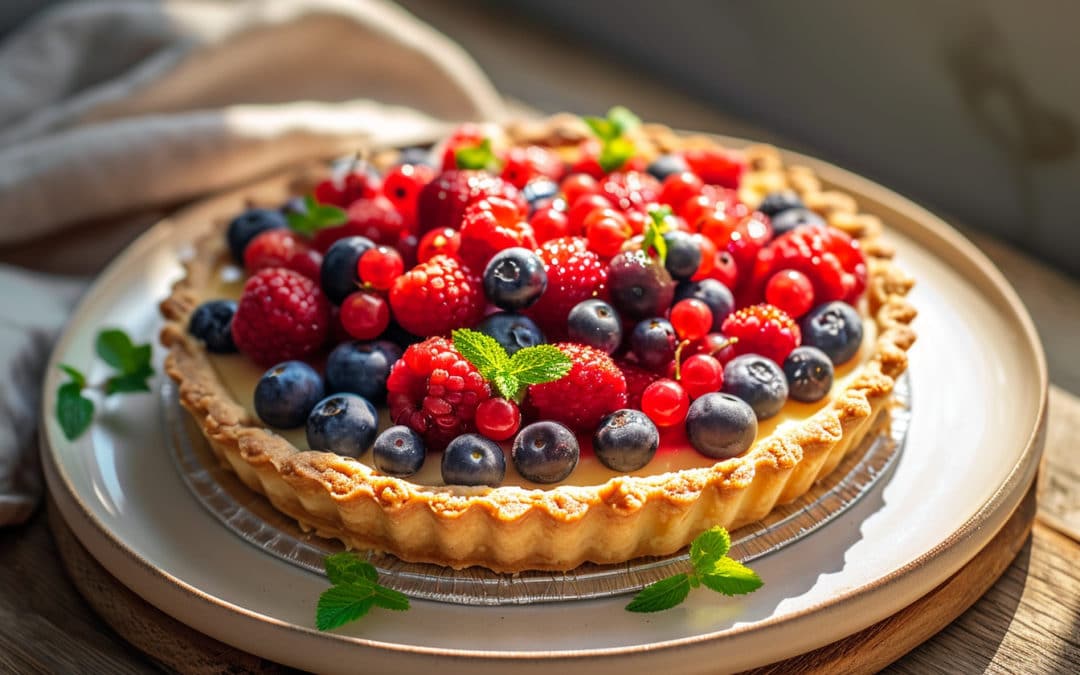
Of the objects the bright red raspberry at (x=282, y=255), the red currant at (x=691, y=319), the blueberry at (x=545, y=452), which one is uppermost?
the red currant at (x=691, y=319)

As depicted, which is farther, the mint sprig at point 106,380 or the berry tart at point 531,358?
the mint sprig at point 106,380

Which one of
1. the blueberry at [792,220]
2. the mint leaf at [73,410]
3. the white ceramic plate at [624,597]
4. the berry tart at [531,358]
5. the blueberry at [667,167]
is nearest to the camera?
the white ceramic plate at [624,597]

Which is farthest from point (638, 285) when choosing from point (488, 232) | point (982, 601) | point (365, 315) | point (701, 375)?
point (982, 601)

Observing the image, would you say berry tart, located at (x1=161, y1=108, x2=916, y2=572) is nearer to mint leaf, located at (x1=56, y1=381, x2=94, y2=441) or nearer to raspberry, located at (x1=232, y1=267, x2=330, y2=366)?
raspberry, located at (x1=232, y1=267, x2=330, y2=366)

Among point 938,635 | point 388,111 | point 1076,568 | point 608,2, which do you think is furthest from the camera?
point 608,2

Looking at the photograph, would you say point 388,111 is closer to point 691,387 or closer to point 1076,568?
point 691,387

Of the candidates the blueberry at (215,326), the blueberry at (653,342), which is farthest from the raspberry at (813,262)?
the blueberry at (215,326)

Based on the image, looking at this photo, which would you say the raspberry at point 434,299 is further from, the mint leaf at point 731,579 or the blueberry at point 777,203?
the blueberry at point 777,203

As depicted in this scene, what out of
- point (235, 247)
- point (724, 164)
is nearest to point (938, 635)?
point (724, 164)
